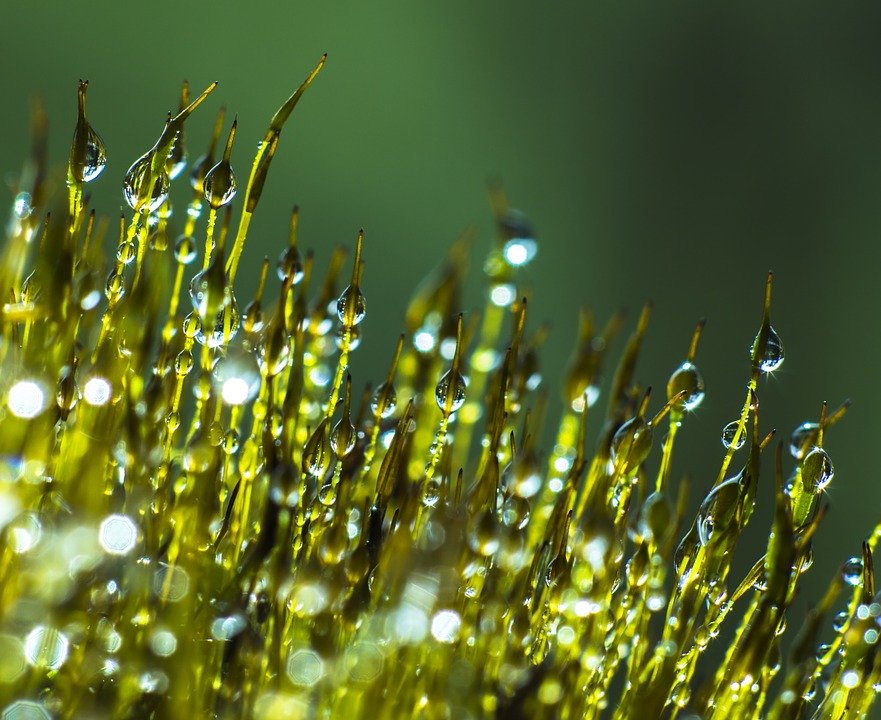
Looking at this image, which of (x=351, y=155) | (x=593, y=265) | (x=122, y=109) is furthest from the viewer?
(x=593, y=265)

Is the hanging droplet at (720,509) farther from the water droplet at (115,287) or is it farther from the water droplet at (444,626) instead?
the water droplet at (115,287)

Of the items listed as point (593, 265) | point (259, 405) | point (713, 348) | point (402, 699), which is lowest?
point (402, 699)

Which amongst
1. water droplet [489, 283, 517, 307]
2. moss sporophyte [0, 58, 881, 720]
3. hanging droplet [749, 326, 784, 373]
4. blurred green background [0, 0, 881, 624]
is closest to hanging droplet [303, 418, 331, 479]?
moss sporophyte [0, 58, 881, 720]

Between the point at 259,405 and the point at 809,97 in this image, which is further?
the point at 809,97

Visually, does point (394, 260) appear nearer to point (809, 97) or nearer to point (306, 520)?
point (809, 97)

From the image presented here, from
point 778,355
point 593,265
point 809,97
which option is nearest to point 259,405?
point 778,355

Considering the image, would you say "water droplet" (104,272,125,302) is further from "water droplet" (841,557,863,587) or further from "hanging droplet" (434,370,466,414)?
"water droplet" (841,557,863,587)

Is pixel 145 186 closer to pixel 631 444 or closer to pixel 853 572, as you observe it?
pixel 631 444

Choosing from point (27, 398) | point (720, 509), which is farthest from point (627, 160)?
point (27, 398)
